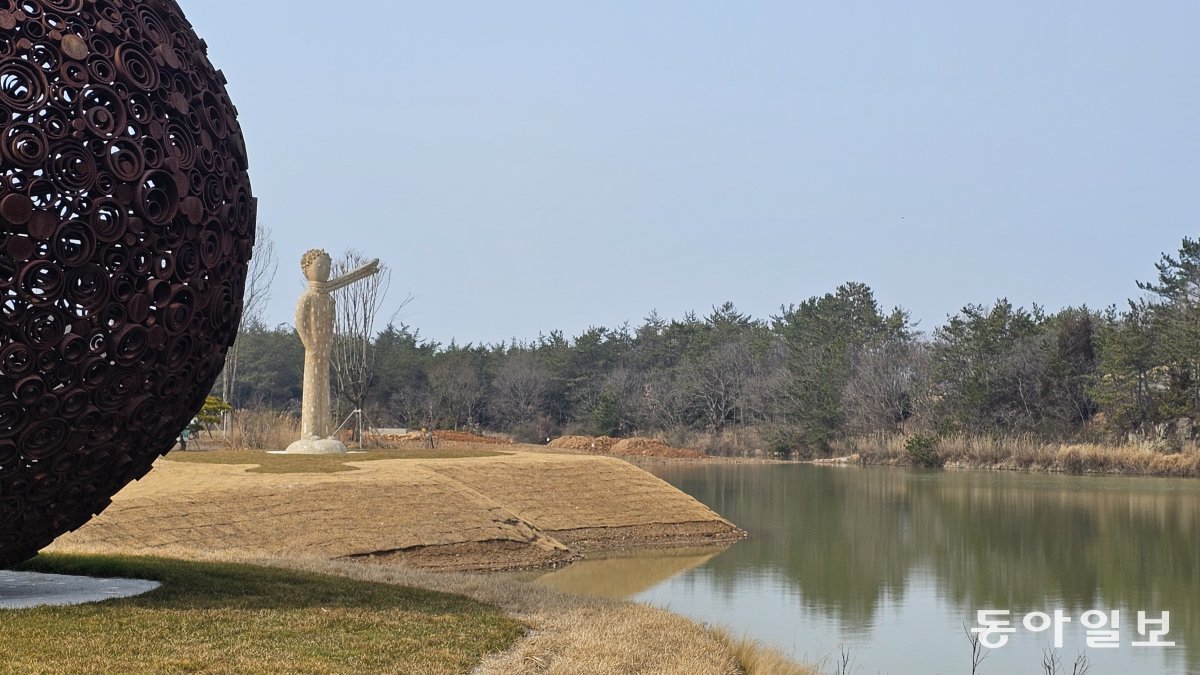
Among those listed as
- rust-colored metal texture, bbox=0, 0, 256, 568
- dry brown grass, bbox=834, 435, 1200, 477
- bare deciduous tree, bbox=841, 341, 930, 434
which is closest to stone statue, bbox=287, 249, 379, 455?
rust-colored metal texture, bbox=0, 0, 256, 568

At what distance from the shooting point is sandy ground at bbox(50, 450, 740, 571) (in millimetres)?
16594

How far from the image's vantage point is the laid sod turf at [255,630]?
23.7 feet

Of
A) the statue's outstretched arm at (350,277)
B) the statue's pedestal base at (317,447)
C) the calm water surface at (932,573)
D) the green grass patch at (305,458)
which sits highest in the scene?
the statue's outstretched arm at (350,277)

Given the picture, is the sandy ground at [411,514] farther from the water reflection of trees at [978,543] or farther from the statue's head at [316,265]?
the statue's head at [316,265]

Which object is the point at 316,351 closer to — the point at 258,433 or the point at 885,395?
the point at 258,433

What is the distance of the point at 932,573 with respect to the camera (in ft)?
60.4

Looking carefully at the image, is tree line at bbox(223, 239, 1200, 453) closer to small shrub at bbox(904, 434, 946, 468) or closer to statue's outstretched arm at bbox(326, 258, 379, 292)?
small shrub at bbox(904, 434, 946, 468)

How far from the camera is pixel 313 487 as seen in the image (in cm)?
1875

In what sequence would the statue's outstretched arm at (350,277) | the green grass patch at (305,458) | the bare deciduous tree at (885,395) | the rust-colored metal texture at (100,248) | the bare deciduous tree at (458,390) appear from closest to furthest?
the rust-colored metal texture at (100,248) → the green grass patch at (305,458) → the statue's outstretched arm at (350,277) → the bare deciduous tree at (885,395) → the bare deciduous tree at (458,390)

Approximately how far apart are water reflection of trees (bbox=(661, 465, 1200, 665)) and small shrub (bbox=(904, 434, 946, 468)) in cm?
865

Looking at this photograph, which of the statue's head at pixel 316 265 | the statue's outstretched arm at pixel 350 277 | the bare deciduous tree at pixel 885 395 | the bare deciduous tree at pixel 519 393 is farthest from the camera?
the bare deciduous tree at pixel 519 393

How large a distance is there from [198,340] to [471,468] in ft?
47.5

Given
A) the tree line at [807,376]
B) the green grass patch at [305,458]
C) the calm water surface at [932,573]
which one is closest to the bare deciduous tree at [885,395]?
the tree line at [807,376]

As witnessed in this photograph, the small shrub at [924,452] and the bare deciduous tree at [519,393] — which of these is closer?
the small shrub at [924,452]
